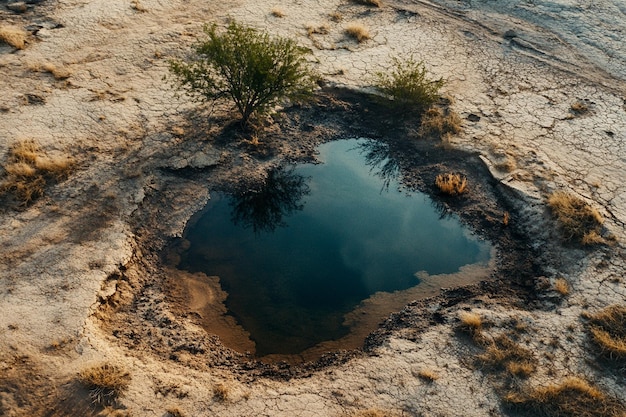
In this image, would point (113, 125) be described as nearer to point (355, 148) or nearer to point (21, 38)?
point (21, 38)

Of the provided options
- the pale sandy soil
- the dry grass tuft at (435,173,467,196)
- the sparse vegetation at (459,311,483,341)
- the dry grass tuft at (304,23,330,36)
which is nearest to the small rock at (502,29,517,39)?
the pale sandy soil

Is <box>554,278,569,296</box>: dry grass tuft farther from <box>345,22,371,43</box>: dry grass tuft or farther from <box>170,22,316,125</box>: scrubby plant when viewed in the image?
<box>345,22,371,43</box>: dry grass tuft

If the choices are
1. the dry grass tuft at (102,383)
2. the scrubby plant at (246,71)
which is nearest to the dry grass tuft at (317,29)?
the scrubby plant at (246,71)

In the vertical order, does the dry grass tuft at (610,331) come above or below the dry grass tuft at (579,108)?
below

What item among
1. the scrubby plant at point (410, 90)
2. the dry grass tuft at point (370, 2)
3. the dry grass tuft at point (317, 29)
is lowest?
the scrubby plant at point (410, 90)

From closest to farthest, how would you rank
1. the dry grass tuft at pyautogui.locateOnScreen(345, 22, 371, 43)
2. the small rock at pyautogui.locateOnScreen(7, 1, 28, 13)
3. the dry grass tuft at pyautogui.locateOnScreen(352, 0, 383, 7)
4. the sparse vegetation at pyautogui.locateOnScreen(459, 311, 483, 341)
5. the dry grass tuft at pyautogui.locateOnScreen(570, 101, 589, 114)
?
the sparse vegetation at pyautogui.locateOnScreen(459, 311, 483, 341) < the dry grass tuft at pyautogui.locateOnScreen(570, 101, 589, 114) < the small rock at pyautogui.locateOnScreen(7, 1, 28, 13) < the dry grass tuft at pyautogui.locateOnScreen(345, 22, 371, 43) < the dry grass tuft at pyautogui.locateOnScreen(352, 0, 383, 7)

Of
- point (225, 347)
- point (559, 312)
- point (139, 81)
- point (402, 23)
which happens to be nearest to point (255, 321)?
point (225, 347)

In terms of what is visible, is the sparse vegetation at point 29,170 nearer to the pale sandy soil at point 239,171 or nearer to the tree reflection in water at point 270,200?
the pale sandy soil at point 239,171
